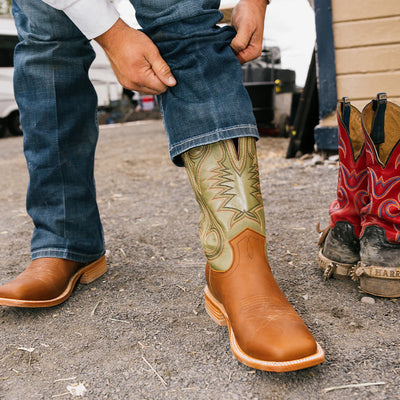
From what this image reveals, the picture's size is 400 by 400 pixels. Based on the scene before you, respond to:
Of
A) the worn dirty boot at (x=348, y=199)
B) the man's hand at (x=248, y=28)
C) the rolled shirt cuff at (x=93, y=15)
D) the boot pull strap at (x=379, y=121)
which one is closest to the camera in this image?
the rolled shirt cuff at (x=93, y=15)

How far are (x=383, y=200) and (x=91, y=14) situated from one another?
2.79ft

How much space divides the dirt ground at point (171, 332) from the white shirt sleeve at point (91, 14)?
73 centimetres

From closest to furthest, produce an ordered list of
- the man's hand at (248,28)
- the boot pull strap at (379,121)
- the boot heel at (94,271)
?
the man's hand at (248,28), the boot pull strap at (379,121), the boot heel at (94,271)

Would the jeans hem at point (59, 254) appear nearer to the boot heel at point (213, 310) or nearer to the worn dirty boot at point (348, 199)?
the boot heel at point (213, 310)

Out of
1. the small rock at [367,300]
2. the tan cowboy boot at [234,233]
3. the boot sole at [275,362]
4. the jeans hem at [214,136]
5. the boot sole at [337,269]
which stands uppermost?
the jeans hem at [214,136]

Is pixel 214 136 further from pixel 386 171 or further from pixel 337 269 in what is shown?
pixel 337 269

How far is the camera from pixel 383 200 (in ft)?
3.71

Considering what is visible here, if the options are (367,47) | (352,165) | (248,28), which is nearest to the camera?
(248,28)

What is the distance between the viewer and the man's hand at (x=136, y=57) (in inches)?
36.7

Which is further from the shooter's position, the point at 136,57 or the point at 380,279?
the point at 380,279

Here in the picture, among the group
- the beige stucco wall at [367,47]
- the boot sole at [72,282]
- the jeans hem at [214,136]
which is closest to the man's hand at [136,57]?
the jeans hem at [214,136]

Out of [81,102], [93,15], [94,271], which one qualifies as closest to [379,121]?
[93,15]

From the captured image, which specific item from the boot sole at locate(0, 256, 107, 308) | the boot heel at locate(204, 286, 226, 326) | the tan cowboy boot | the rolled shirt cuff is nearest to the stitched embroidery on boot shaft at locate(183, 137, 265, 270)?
the tan cowboy boot

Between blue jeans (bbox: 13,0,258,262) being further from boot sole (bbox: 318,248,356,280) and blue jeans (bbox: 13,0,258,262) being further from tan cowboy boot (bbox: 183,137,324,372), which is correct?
boot sole (bbox: 318,248,356,280)
